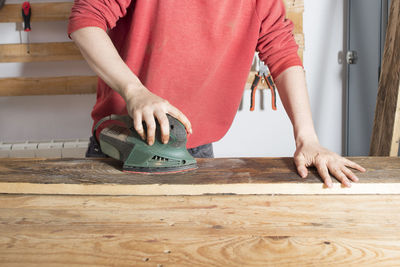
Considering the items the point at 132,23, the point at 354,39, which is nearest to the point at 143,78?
the point at 132,23

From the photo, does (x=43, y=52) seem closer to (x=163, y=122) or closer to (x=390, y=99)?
(x=163, y=122)

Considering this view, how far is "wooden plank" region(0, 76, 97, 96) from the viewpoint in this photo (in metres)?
2.32

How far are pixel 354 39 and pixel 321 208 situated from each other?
85.1 inches

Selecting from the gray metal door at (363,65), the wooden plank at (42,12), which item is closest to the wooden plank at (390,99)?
the gray metal door at (363,65)

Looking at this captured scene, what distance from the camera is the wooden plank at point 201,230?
25.4 inches

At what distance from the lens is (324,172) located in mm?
919

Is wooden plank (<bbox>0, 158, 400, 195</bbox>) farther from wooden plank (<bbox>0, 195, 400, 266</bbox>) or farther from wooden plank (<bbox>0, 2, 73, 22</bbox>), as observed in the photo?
wooden plank (<bbox>0, 2, 73, 22</bbox>)

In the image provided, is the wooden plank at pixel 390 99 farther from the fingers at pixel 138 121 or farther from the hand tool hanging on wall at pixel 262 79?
the fingers at pixel 138 121

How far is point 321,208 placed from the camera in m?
0.79

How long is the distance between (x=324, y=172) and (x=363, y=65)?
1.86 meters

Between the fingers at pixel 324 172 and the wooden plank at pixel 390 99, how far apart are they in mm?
840

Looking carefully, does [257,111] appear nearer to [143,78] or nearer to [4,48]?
[143,78]

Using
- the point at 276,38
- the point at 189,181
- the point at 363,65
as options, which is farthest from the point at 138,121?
the point at 363,65

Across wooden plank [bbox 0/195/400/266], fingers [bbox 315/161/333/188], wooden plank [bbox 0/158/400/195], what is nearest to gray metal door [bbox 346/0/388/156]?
wooden plank [bbox 0/158/400/195]
